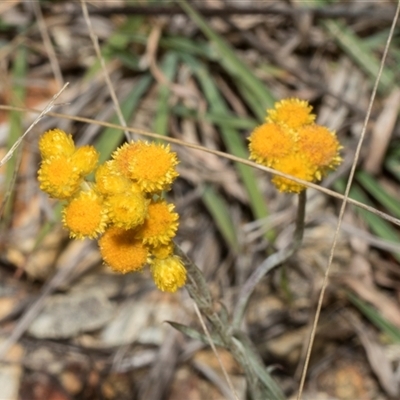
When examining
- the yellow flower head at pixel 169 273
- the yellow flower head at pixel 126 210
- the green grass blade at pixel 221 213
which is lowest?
the green grass blade at pixel 221 213

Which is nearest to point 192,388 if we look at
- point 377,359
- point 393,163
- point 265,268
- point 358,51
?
point 377,359

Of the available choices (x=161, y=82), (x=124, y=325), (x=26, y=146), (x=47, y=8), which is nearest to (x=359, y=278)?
(x=124, y=325)

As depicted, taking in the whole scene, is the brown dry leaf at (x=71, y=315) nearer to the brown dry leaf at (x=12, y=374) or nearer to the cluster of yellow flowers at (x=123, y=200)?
the brown dry leaf at (x=12, y=374)

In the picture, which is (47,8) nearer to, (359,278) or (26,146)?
(26,146)

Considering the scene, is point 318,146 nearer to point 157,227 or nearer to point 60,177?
point 157,227

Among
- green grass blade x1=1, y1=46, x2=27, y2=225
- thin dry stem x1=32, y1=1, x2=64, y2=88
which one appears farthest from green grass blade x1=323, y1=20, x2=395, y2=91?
green grass blade x1=1, y1=46, x2=27, y2=225

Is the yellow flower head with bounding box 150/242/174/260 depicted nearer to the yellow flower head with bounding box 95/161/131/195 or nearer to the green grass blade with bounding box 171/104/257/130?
the yellow flower head with bounding box 95/161/131/195

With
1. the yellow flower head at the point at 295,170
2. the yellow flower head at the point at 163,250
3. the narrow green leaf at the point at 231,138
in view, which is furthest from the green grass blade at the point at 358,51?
the yellow flower head at the point at 163,250
